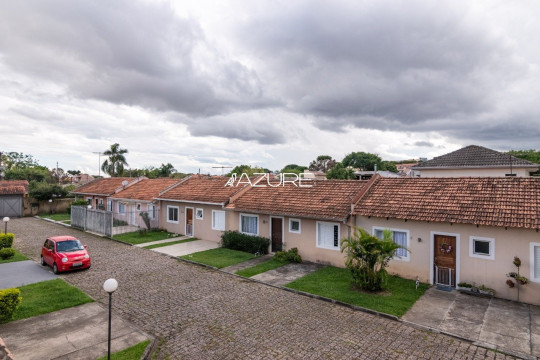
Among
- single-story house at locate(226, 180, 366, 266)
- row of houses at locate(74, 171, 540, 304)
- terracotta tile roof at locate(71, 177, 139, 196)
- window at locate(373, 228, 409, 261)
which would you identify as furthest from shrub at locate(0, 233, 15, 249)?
window at locate(373, 228, 409, 261)

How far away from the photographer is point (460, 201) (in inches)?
539

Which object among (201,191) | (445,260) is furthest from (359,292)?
(201,191)

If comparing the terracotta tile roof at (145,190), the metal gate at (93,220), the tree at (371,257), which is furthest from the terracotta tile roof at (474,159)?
the metal gate at (93,220)

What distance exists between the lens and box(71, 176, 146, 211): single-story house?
32875mm

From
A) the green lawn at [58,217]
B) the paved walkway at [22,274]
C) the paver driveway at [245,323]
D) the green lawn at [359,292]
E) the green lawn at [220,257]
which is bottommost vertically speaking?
the paver driveway at [245,323]

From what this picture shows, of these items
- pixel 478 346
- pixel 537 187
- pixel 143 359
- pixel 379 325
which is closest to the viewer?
pixel 143 359

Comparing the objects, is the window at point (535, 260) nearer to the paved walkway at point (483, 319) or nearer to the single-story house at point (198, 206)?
the paved walkway at point (483, 319)

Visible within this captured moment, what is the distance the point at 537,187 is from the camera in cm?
1310

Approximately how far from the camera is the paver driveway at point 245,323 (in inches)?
333

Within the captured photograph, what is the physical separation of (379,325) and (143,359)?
6989 millimetres

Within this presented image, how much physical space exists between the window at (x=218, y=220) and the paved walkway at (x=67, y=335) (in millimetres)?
11441

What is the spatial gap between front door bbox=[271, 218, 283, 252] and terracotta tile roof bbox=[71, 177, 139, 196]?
20938 millimetres

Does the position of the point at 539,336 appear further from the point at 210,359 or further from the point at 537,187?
the point at 210,359

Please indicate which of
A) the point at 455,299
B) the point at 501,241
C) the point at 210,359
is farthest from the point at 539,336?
the point at 210,359
